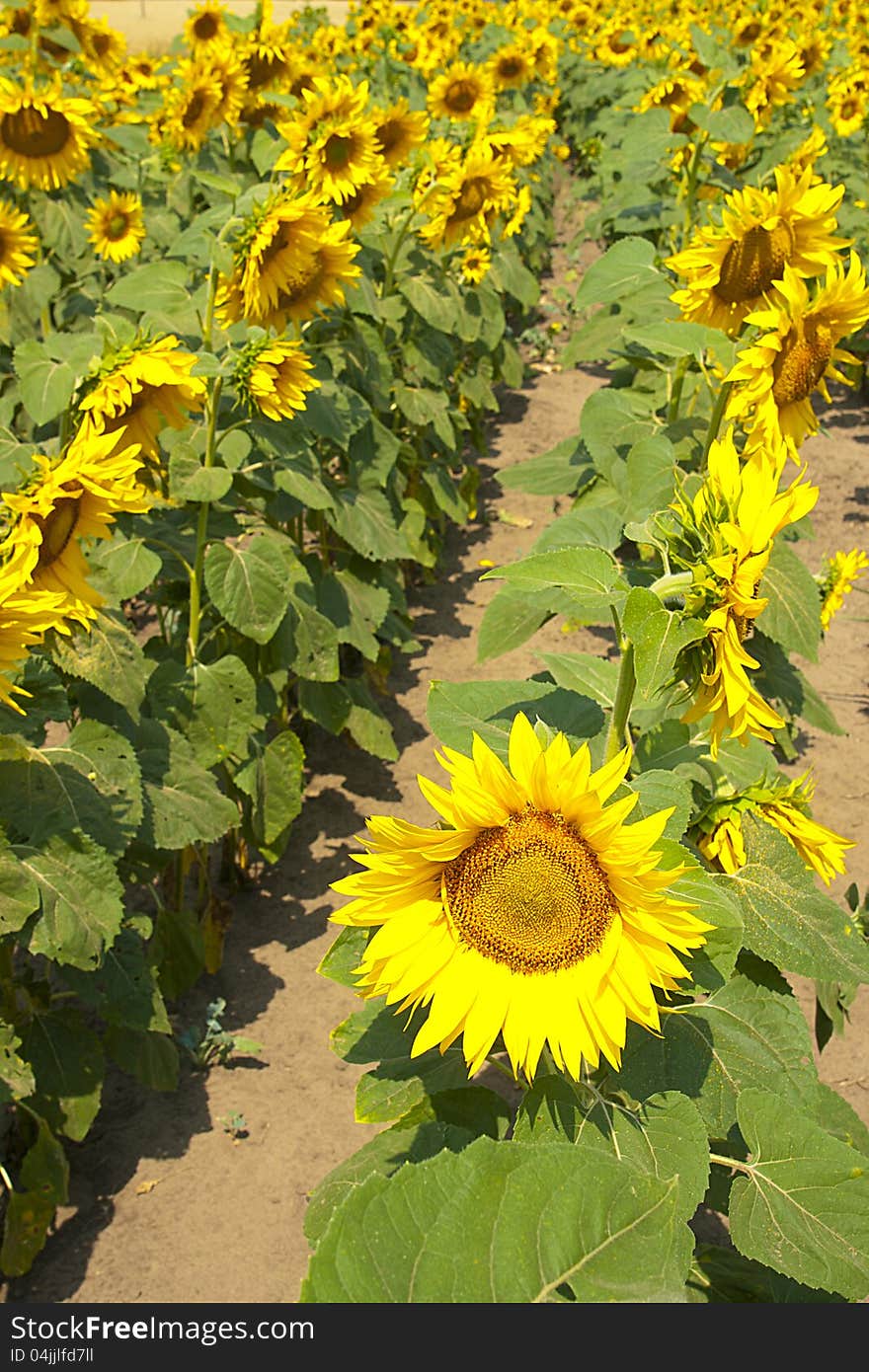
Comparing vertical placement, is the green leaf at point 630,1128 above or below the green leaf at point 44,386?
below

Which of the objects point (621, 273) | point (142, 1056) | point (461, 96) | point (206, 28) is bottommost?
point (142, 1056)

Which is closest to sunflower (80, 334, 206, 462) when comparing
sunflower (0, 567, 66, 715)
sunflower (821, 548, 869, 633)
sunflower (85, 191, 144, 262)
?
sunflower (0, 567, 66, 715)

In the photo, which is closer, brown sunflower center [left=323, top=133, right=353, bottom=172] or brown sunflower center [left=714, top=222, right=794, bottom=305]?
brown sunflower center [left=714, top=222, right=794, bottom=305]

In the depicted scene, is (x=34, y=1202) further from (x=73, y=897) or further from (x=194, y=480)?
(x=194, y=480)

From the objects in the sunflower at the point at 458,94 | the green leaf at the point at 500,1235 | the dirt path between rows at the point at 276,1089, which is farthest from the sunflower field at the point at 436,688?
the sunflower at the point at 458,94

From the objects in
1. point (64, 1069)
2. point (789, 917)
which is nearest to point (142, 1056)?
point (64, 1069)

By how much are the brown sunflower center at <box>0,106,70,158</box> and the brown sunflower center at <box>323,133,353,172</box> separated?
42.3 inches

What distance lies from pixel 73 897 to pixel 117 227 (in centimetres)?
346

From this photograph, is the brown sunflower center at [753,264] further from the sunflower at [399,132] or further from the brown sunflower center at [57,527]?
the sunflower at [399,132]

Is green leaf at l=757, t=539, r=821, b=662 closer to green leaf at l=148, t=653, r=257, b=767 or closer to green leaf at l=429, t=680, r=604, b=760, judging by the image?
green leaf at l=429, t=680, r=604, b=760

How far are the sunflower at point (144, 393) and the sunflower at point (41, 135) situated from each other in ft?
6.65

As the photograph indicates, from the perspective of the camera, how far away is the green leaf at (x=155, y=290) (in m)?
3.31

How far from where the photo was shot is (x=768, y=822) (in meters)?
1.80

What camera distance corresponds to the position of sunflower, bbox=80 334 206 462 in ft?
7.66
